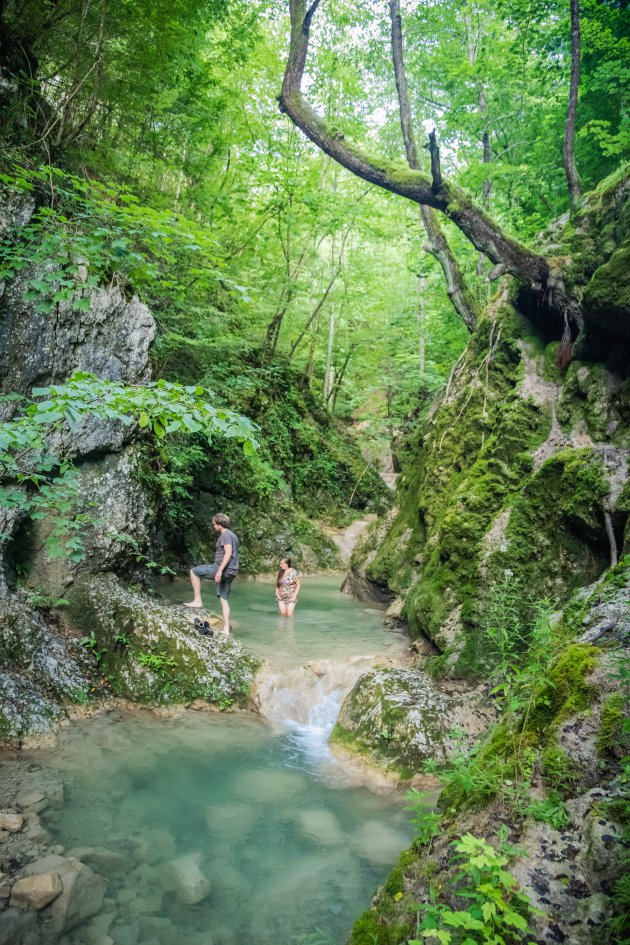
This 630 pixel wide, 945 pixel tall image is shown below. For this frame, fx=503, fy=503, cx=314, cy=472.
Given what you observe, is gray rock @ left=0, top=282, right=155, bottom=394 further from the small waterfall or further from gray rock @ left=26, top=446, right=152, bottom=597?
the small waterfall

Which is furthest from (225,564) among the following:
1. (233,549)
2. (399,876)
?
(399,876)

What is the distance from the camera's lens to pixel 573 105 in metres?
7.35

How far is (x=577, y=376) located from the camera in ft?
24.5

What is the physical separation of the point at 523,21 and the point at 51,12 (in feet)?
27.1

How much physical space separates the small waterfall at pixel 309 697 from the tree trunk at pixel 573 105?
8.09 meters

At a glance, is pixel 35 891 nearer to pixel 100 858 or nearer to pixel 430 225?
pixel 100 858

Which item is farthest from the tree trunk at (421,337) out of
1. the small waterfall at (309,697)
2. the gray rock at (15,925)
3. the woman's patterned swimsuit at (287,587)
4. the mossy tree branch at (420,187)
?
the gray rock at (15,925)

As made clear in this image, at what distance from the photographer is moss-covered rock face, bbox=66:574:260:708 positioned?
636 centimetres

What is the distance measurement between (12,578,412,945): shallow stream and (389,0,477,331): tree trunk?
8376mm

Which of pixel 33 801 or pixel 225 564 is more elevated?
pixel 225 564

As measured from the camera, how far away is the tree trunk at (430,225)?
7.92m

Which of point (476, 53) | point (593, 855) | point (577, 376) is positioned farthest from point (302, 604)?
point (476, 53)

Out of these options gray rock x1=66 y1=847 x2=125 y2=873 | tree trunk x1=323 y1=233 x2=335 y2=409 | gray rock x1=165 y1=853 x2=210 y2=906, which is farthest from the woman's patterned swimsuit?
tree trunk x1=323 y1=233 x2=335 y2=409

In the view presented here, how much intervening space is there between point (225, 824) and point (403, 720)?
6.84ft
